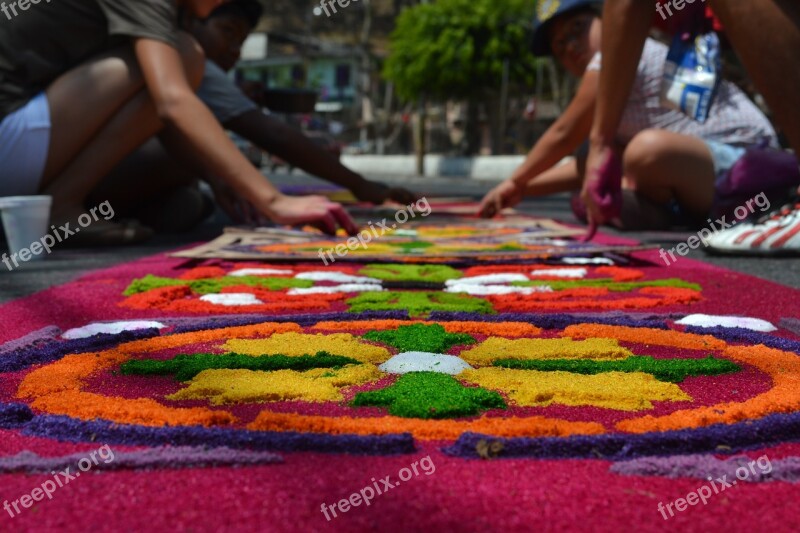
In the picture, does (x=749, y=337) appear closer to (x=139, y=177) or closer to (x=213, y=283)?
(x=213, y=283)

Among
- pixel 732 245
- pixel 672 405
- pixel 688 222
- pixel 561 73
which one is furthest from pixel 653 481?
pixel 561 73

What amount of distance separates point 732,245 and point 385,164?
16396mm

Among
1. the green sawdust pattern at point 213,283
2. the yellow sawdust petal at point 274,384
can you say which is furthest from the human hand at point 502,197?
the yellow sawdust petal at point 274,384

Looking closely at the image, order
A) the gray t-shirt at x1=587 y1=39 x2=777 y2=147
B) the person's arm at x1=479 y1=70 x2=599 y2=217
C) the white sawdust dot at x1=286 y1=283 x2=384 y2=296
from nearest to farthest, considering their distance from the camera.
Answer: the white sawdust dot at x1=286 y1=283 x2=384 y2=296 < the person's arm at x1=479 y1=70 x2=599 y2=217 < the gray t-shirt at x1=587 y1=39 x2=777 y2=147

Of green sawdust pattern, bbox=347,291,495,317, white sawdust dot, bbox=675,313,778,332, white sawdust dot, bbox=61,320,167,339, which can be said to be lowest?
green sawdust pattern, bbox=347,291,495,317

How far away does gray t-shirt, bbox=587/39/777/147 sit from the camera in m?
3.30

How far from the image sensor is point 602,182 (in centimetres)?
180

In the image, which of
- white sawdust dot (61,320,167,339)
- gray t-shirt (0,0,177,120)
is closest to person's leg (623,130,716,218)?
gray t-shirt (0,0,177,120)

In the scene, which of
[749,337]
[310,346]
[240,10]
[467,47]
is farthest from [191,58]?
[467,47]

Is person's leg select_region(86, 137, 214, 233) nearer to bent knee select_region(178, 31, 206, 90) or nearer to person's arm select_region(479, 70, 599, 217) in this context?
bent knee select_region(178, 31, 206, 90)

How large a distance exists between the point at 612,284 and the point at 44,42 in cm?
188

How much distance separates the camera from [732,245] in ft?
8.48

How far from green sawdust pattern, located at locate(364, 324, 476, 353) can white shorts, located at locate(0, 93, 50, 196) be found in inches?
65.6

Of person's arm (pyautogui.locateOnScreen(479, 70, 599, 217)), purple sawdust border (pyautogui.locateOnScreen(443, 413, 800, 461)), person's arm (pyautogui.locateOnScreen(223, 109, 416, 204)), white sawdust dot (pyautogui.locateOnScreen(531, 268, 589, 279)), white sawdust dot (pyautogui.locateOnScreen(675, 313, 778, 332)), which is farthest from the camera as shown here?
person's arm (pyautogui.locateOnScreen(223, 109, 416, 204))
